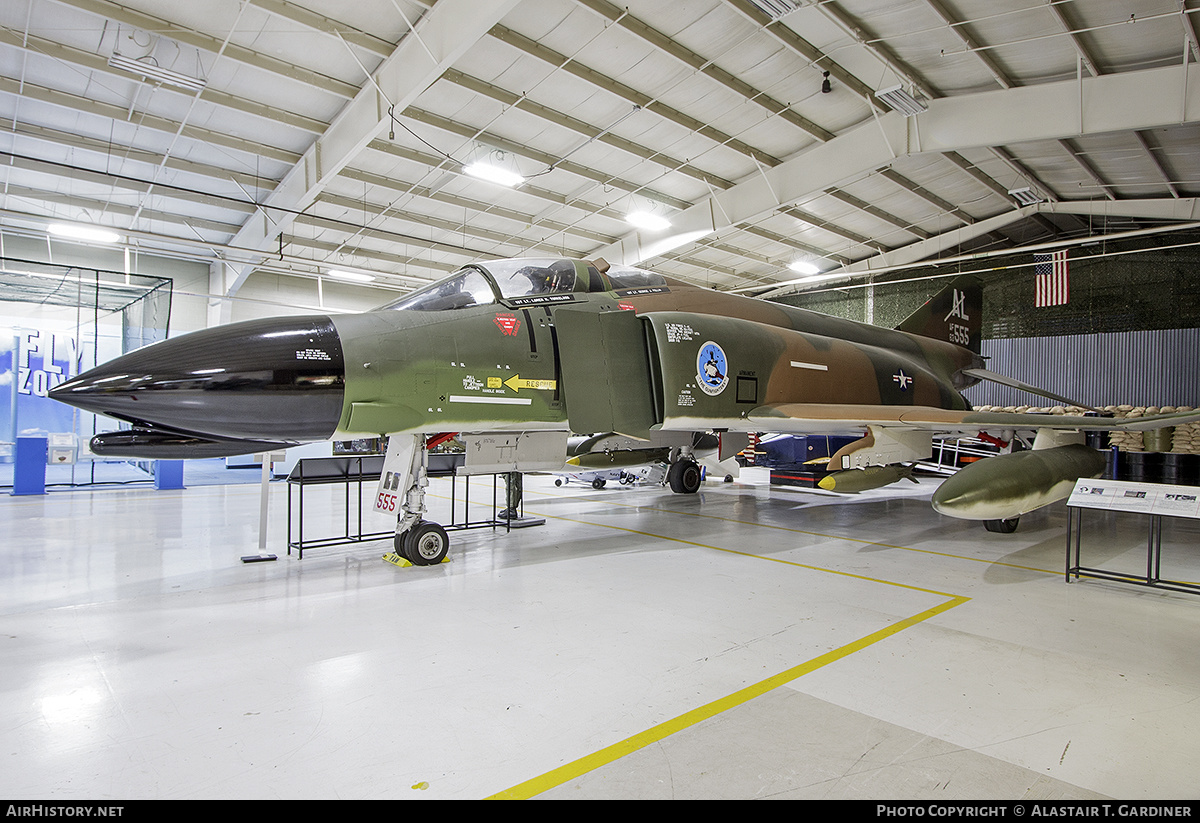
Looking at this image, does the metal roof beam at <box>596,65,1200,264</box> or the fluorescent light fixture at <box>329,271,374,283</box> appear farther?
the fluorescent light fixture at <box>329,271,374,283</box>

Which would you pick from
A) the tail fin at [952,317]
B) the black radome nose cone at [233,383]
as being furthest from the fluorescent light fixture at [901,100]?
the black radome nose cone at [233,383]

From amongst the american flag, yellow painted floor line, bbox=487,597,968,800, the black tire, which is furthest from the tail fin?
yellow painted floor line, bbox=487,597,968,800

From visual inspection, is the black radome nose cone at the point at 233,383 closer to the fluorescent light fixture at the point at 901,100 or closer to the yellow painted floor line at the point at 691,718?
the yellow painted floor line at the point at 691,718

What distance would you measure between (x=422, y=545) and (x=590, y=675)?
297 cm

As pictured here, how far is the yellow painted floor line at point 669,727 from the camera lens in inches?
80.8

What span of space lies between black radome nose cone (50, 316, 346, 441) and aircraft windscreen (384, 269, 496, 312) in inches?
33.3

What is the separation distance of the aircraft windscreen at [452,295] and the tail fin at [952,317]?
29.6 feet

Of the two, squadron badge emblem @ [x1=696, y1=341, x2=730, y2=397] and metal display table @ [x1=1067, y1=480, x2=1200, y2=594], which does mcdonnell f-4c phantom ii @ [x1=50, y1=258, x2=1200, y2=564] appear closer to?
squadron badge emblem @ [x1=696, y1=341, x2=730, y2=397]

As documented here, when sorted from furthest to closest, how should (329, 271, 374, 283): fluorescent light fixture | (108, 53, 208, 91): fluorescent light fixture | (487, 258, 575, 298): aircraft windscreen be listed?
(329, 271, 374, 283): fluorescent light fixture
(108, 53, 208, 91): fluorescent light fixture
(487, 258, 575, 298): aircraft windscreen

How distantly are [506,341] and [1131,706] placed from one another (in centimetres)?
478

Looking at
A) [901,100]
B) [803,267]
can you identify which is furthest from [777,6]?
[803,267]

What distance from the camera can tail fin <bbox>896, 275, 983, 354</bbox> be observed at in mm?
11719

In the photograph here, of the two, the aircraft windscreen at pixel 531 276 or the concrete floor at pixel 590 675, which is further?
the aircraft windscreen at pixel 531 276

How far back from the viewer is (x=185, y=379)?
400 centimetres
